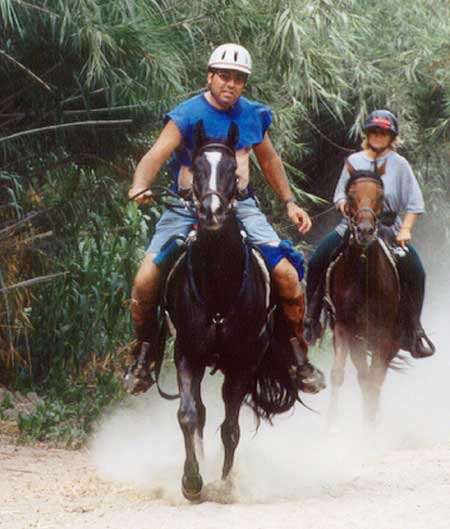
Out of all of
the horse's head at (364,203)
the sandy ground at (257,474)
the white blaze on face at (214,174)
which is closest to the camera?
the sandy ground at (257,474)

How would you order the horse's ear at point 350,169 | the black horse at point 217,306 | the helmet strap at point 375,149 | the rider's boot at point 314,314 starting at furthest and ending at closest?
the rider's boot at point 314,314
the helmet strap at point 375,149
the horse's ear at point 350,169
the black horse at point 217,306

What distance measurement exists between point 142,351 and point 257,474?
1.00m

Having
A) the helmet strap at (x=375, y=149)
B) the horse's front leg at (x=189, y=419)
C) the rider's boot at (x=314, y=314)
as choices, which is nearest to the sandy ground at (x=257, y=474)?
the horse's front leg at (x=189, y=419)

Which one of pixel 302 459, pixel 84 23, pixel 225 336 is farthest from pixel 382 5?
pixel 225 336

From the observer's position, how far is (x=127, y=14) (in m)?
9.75

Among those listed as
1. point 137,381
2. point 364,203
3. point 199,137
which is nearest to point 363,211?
point 364,203

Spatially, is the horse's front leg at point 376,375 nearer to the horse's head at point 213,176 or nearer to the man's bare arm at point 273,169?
the man's bare arm at point 273,169

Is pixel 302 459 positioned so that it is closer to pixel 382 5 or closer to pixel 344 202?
pixel 344 202

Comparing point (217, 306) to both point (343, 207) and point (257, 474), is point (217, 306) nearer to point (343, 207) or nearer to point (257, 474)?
point (257, 474)

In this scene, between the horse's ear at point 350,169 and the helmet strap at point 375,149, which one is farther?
the helmet strap at point 375,149

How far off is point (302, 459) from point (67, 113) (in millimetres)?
3488

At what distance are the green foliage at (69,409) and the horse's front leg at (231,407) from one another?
2.87m

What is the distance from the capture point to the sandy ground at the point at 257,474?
6.13 meters

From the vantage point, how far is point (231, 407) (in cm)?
719
